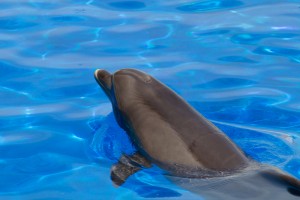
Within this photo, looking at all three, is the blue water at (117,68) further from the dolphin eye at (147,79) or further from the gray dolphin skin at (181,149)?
the dolphin eye at (147,79)

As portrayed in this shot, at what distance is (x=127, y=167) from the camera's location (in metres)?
5.67

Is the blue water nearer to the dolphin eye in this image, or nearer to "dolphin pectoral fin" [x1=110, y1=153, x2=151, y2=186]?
"dolphin pectoral fin" [x1=110, y1=153, x2=151, y2=186]

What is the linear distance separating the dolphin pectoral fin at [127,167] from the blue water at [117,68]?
0.09 meters

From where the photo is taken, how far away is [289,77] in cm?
805

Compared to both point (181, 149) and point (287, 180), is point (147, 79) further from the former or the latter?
point (287, 180)

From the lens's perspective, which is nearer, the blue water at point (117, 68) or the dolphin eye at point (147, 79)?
the dolphin eye at point (147, 79)

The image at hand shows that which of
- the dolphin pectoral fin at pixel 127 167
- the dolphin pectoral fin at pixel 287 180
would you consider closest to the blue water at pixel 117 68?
the dolphin pectoral fin at pixel 127 167

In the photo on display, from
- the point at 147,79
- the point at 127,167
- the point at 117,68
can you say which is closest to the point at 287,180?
the point at 127,167

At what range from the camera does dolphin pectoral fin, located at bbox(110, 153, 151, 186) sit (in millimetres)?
5527

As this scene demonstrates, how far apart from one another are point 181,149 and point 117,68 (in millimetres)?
2893

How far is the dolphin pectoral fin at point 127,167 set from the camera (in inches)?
218

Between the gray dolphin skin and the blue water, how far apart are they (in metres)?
0.16

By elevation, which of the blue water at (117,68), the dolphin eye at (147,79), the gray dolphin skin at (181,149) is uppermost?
the dolphin eye at (147,79)

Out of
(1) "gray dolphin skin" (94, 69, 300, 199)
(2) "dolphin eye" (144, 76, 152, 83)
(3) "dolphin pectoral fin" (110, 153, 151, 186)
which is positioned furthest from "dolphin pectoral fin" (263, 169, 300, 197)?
(2) "dolphin eye" (144, 76, 152, 83)
